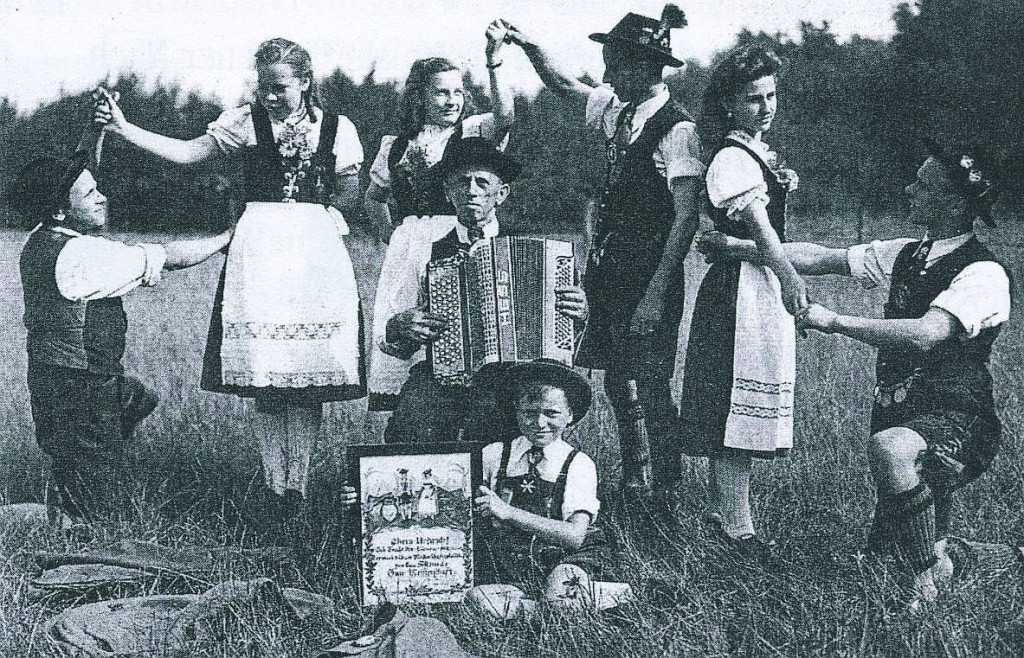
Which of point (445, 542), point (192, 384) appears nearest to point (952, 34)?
point (445, 542)

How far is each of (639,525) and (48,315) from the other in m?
3.04

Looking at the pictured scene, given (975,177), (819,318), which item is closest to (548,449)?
(819,318)

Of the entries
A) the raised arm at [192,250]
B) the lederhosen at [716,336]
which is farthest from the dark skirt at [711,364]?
the raised arm at [192,250]

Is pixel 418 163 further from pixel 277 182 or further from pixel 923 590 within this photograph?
pixel 923 590

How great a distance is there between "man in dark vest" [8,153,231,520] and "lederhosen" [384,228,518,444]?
47.3 inches

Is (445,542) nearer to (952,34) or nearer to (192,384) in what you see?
(192,384)

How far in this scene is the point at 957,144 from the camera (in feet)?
16.0

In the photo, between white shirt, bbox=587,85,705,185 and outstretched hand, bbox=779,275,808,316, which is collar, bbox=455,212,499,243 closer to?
white shirt, bbox=587,85,705,185

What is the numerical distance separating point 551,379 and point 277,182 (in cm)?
168

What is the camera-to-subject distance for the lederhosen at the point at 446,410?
4.95 m

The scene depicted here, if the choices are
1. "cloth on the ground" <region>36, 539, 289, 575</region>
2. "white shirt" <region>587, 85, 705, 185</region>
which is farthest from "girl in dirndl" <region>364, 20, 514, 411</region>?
"cloth on the ground" <region>36, 539, 289, 575</region>

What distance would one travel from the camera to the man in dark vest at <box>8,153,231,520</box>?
521 centimetres

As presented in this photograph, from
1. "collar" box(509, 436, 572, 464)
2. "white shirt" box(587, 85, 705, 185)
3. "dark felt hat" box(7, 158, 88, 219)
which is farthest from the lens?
"dark felt hat" box(7, 158, 88, 219)

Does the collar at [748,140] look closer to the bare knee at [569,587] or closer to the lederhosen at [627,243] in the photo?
the lederhosen at [627,243]
